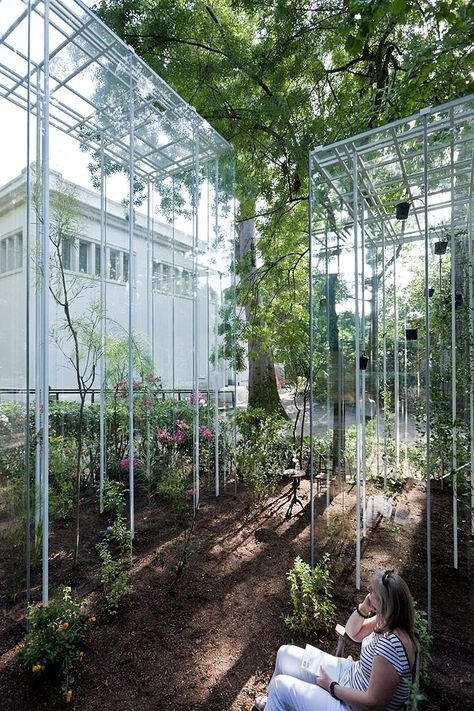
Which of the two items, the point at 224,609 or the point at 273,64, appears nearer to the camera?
the point at 224,609

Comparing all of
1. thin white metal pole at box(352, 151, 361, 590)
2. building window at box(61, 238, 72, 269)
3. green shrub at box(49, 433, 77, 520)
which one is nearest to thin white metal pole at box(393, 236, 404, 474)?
thin white metal pole at box(352, 151, 361, 590)

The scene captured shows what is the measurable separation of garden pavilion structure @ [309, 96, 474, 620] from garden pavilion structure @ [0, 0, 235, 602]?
5.72 ft

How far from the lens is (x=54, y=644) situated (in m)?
2.04

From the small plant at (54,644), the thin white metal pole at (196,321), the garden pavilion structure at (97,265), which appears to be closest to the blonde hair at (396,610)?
the small plant at (54,644)

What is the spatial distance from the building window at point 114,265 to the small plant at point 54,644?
113 inches

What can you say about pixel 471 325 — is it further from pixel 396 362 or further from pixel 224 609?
pixel 224 609

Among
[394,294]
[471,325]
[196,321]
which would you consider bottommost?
[471,325]

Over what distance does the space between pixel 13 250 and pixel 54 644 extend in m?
2.55

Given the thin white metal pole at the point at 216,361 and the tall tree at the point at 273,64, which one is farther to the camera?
the thin white metal pole at the point at 216,361

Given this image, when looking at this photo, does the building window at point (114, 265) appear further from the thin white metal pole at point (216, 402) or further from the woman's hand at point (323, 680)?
the woman's hand at point (323, 680)

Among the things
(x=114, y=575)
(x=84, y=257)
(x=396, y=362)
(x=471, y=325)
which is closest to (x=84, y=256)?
(x=84, y=257)

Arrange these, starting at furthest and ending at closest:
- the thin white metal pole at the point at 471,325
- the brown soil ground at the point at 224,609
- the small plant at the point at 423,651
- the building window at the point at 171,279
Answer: the building window at the point at 171,279, the thin white metal pole at the point at 471,325, the brown soil ground at the point at 224,609, the small plant at the point at 423,651

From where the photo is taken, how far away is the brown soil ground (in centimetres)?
196

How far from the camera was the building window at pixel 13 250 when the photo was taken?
2.74 metres
